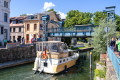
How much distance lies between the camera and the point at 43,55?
1510 centimetres

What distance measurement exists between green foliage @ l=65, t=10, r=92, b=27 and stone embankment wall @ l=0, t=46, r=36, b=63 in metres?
33.5

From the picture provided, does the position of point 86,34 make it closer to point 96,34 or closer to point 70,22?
point 96,34

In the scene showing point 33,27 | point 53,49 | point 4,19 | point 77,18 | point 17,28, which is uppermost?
point 77,18

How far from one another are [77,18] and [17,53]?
128 feet

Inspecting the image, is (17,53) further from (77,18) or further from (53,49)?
(77,18)

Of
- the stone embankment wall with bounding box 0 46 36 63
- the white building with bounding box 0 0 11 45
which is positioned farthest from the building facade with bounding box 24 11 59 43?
the stone embankment wall with bounding box 0 46 36 63

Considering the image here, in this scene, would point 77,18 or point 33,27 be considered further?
point 77,18

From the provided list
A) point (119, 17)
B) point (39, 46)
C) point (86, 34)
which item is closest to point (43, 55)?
point (39, 46)

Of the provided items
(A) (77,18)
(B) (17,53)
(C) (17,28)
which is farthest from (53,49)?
(A) (77,18)

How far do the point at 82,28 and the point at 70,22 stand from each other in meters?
31.3

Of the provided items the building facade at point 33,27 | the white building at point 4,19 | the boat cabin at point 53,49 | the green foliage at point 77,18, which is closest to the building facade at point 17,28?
the building facade at point 33,27

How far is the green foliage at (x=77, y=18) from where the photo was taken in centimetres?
5381

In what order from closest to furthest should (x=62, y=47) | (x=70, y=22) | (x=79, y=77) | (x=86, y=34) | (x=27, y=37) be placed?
(x=79, y=77) < (x=62, y=47) < (x=86, y=34) < (x=27, y=37) < (x=70, y=22)

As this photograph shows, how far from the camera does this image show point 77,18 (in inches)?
2181
